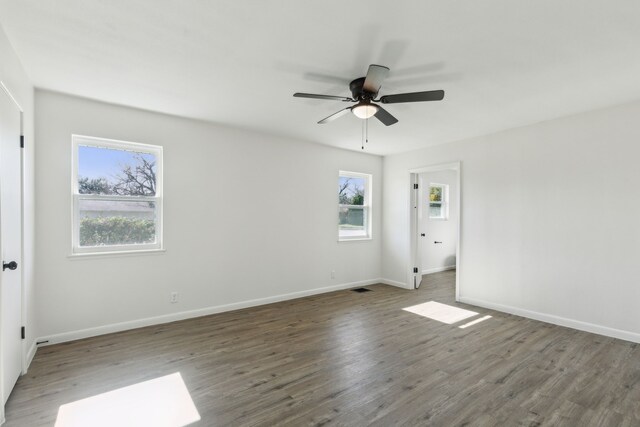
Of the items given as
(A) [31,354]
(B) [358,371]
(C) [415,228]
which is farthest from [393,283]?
(A) [31,354]

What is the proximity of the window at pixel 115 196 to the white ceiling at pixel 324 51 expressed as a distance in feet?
1.86

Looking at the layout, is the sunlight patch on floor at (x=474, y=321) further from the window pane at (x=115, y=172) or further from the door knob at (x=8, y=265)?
the door knob at (x=8, y=265)

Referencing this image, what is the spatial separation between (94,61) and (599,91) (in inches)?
180

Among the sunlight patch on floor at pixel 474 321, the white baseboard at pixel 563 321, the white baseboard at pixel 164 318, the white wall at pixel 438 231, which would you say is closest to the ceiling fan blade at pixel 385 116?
the sunlight patch on floor at pixel 474 321

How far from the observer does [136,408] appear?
7.18 ft

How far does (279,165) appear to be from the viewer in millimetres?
4852

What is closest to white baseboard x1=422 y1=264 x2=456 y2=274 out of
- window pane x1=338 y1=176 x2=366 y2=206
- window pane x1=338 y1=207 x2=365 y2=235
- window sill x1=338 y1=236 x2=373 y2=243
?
window sill x1=338 y1=236 x2=373 y2=243

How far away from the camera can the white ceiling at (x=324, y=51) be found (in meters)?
1.92

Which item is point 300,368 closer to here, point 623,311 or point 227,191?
point 227,191

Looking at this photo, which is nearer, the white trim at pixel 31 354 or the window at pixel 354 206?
the white trim at pixel 31 354

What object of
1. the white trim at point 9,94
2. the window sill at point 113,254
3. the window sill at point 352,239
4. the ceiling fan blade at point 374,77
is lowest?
the window sill at point 352,239

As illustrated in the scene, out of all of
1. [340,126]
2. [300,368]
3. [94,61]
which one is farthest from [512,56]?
[94,61]

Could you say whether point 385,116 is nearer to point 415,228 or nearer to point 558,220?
point 558,220

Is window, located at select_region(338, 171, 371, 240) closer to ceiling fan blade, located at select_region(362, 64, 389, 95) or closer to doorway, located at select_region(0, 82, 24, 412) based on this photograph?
ceiling fan blade, located at select_region(362, 64, 389, 95)
